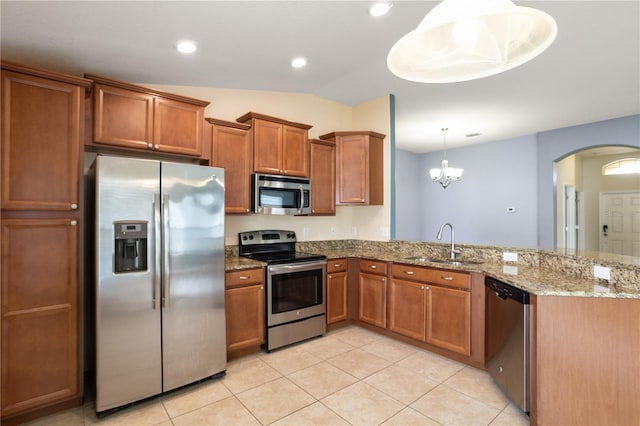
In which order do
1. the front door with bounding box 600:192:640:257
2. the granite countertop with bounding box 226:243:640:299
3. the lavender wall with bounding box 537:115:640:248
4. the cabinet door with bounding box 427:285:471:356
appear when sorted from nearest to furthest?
the granite countertop with bounding box 226:243:640:299 → the cabinet door with bounding box 427:285:471:356 → the lavender wall with bounding box 537:115:640:248 → the front door with bounding box 600:192:640:257

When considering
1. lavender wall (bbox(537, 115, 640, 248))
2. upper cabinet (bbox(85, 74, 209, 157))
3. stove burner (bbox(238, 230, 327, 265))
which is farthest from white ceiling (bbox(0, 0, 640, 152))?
stove burner (bbox(238, 230, 327, 265))

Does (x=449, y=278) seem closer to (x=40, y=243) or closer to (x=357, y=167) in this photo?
(x=357, y=167)

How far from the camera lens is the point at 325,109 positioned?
435 centimetres

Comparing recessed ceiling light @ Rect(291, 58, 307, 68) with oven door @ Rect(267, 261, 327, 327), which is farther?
oven door @ Rect(267, 261, 327, 327)

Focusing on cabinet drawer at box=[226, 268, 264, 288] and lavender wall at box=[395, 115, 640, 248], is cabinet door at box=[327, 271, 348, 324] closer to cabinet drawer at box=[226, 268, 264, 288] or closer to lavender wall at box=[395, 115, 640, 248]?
cabinet drawer at box=[226, 268, 264, 288]

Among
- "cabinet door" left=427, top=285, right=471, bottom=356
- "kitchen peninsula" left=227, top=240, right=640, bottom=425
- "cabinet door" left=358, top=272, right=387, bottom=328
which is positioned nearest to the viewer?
"kitchen peninsula" left=227, top=240, right=640, bottom=425

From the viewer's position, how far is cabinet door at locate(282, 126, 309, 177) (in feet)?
11.7

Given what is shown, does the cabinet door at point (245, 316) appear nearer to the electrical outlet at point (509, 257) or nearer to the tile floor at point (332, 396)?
the tile floor at point (332, 396)

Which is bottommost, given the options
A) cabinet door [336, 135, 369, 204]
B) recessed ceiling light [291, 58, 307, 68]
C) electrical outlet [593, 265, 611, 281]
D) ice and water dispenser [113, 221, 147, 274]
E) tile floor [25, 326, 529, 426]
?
tile floor [25, 326, 529, 426]

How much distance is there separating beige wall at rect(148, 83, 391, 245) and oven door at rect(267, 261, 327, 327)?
0.73 meters

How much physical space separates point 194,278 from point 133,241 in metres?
0.52

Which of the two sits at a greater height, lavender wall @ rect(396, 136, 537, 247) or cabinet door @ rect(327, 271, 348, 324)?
lavender wall @ rect(396, 136, 537, 247)

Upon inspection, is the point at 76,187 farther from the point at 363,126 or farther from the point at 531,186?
the point at 531,186

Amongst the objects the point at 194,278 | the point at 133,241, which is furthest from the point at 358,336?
the point at 133,241
